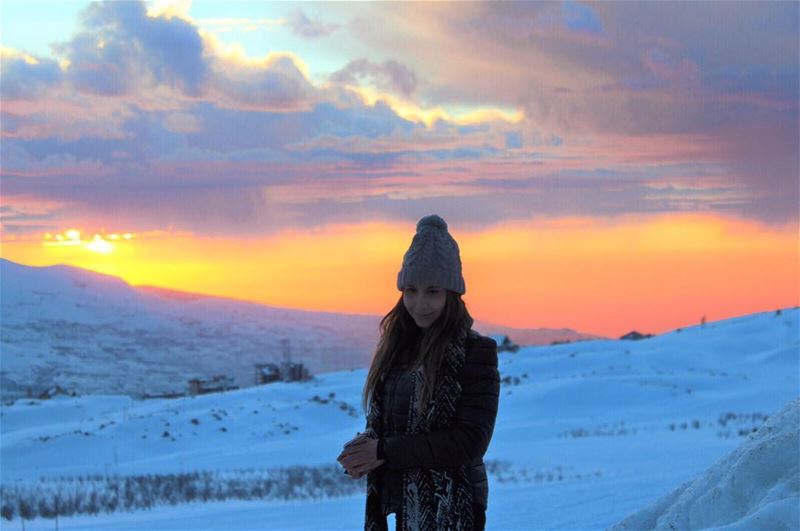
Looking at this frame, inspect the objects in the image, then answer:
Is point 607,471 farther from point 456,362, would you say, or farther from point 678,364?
point 678,364

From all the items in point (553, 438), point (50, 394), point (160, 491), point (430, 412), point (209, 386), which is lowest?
point (160, 491)

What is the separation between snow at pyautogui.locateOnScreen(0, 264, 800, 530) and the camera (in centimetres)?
584

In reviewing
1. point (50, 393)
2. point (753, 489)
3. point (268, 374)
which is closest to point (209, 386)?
point (268, 374)

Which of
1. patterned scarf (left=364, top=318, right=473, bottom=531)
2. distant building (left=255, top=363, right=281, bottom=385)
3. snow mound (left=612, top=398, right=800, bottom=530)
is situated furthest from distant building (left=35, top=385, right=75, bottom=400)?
patterned scarf (left=364, top=318, right=473, bottom=531)

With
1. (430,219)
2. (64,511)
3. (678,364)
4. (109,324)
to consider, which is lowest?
(64,511)

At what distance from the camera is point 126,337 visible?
88.3 m

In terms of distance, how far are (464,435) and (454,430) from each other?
0.04 m

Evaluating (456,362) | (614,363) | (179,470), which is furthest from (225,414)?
(456,362)

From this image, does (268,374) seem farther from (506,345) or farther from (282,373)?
(506,345)

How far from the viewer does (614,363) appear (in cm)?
3700

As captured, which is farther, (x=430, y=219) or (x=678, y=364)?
(x=678, y=364)

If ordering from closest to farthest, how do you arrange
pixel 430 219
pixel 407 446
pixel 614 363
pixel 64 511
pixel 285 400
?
pixel 407 446 < pixel 430 219 < pixel 64 511 < pixel 285 400 < pixel 614 363

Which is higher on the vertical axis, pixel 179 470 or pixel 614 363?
pixel 614 363

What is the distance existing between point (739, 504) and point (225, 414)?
2601 centimetres
